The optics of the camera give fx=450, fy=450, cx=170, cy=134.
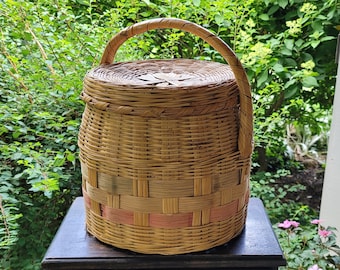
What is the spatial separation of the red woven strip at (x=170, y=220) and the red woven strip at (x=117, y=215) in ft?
0.13

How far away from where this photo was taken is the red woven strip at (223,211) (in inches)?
32.3

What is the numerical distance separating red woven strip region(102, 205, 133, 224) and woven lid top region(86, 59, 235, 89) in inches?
8.9

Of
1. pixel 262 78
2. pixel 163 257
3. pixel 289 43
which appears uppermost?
pixel 289 43

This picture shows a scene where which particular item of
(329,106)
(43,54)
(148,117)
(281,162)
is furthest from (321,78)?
(148,117)

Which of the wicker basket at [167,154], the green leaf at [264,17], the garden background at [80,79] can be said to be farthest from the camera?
the green leaf at [264,17]

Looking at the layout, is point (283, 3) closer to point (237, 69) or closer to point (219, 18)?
point (219, 18)

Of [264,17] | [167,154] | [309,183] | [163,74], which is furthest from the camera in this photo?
[309,183]

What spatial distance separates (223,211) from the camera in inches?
32.7

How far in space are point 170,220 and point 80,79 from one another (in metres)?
0.74

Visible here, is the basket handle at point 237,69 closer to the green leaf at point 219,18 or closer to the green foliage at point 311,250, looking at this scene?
the green foliage at point 311,250

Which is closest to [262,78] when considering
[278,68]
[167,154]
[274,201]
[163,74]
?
[278,68]

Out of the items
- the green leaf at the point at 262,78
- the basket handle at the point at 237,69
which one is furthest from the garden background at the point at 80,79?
the basket handle at the point at 237,69

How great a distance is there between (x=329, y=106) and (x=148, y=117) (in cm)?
149

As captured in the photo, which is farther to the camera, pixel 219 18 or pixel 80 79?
pixel 219 18
